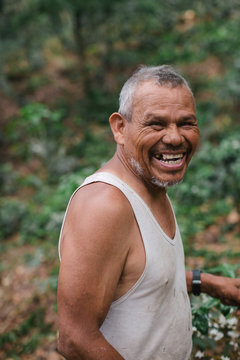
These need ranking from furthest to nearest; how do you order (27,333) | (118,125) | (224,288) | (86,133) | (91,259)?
(86,133) < (27,333) < (224,288) < (118,125) < (91,259)

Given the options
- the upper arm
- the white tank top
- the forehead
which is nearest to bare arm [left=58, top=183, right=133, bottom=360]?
the upper arm

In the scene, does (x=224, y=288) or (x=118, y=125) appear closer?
(x=118, y=125)

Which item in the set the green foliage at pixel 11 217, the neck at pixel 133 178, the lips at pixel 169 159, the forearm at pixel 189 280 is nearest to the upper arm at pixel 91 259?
the neck at pixel 133 178

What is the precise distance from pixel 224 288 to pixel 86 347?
3.48ft

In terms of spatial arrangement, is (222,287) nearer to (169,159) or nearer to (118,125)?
(169,159)

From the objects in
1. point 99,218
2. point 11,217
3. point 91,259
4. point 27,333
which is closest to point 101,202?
point 99,218

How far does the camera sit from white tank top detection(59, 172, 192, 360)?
143cm

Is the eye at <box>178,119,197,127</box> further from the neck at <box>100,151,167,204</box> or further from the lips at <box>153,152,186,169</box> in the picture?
the neck at <box>100,151,167,204</box>

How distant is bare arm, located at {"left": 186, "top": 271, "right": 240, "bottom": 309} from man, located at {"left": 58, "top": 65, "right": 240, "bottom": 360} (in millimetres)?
348

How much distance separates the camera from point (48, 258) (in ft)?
15.4

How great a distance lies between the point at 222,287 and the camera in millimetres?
1995

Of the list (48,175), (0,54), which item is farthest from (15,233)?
(0,54)

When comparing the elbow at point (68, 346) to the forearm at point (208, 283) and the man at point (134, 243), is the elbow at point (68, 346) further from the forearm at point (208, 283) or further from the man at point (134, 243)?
the forearm at point (208, 283)

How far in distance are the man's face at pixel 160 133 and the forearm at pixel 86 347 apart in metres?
0.75
